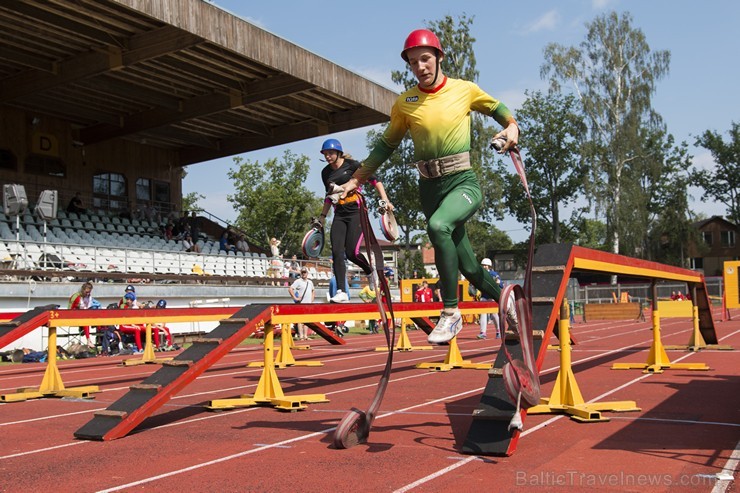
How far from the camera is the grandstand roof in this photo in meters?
19.6

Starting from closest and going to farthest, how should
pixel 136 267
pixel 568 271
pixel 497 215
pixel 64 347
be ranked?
pixel 568 271 → pixel 64 347 → pixel 136 267 → pixel 497 215

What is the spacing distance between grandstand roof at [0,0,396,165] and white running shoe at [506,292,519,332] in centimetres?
1564

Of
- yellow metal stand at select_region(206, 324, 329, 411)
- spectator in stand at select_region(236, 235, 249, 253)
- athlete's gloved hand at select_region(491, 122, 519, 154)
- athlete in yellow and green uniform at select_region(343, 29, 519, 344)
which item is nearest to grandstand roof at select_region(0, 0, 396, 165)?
spectator in stand at select_region(236, 235, 249, 253)

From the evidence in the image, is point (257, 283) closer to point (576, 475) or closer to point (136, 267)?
point (136, 267)

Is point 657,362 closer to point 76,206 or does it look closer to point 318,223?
point 318,223

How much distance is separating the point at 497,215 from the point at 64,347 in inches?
1657

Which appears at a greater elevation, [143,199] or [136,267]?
[143,199]

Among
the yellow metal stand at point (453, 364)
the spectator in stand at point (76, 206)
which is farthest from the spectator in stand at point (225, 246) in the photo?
the yellow metal stand at point (453, 364)

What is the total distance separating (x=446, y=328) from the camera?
5.21 m

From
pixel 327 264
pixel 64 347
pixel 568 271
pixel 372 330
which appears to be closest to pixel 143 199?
pixel 327 264

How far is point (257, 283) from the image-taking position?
2672 cm

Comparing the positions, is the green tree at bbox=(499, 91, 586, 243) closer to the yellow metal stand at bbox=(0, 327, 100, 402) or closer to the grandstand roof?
the grandstand roof

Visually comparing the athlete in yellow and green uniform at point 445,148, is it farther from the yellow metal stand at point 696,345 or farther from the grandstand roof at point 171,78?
the grandstand roof at point 171,78

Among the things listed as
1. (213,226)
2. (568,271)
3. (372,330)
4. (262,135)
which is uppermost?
(262,135)
